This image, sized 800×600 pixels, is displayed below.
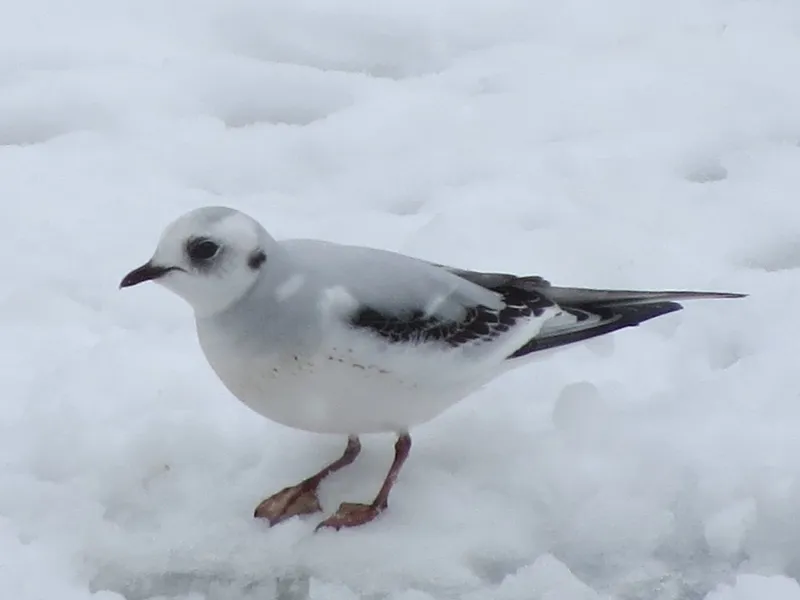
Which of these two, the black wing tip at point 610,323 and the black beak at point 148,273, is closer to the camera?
the black beak at point 148,273

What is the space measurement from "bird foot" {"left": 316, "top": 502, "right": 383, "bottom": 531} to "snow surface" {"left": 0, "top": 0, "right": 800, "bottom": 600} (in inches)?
1.2

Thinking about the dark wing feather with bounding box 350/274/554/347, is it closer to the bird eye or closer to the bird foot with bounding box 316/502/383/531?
the bird eye

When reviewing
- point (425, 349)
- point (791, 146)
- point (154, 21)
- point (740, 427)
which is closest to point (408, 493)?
point (425, 349)

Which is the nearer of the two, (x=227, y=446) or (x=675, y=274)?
(x=227, y=446)

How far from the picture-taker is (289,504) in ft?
10.3

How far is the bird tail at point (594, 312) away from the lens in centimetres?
329

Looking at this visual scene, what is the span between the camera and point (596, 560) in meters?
3.01

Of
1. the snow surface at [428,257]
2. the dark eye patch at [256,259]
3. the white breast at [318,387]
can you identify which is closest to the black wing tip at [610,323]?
the snow surface at [428,257]

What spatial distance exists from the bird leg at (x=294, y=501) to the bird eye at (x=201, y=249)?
69 centimetres

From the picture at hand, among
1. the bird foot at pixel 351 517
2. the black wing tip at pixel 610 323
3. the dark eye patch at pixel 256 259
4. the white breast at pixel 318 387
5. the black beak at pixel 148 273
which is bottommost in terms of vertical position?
the bird foot at pixel 351 517

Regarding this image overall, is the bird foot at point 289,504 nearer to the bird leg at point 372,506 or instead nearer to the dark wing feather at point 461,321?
the bird leg at point 372,506

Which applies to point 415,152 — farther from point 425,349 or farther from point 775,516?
point 775,516

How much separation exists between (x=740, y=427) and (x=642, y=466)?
0.32 metres

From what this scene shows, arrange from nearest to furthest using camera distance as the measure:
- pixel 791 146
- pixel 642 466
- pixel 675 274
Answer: pixel 642 466 → pixel 675 274 → pixel 791 146
